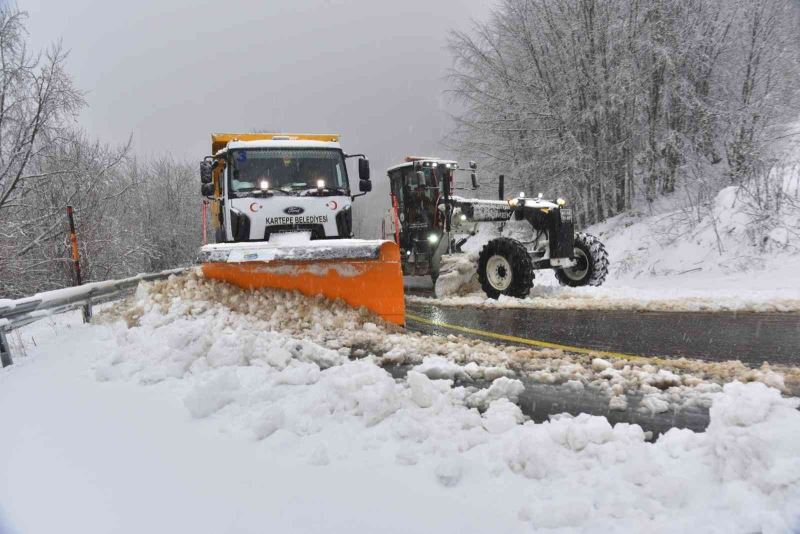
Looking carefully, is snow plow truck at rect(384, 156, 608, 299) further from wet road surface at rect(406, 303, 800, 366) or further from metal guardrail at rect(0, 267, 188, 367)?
metal guardrail at rect(0, 267, 188, 367)

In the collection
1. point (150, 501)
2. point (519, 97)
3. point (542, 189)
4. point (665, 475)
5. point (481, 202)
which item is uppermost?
point (519, 97)

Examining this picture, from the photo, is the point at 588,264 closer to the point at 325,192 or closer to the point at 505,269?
the point at 505,269

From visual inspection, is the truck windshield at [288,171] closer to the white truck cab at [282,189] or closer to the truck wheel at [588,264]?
the white truck cab at [282,189]

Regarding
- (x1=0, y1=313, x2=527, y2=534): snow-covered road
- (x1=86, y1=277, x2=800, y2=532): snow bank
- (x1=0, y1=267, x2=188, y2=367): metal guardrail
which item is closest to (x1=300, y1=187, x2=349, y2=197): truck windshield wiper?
(x1=0, y1=267, x2=188, y2=367): metal guardrail

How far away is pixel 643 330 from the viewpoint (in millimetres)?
5074

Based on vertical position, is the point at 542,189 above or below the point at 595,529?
above

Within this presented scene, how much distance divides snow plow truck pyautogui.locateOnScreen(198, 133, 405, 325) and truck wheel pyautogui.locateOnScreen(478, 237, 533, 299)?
2498mm

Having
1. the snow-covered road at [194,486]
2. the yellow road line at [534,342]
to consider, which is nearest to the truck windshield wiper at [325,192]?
the yellow road line at [534,342]

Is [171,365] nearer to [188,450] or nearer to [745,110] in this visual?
[188,450]

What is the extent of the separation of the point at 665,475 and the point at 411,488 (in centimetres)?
105

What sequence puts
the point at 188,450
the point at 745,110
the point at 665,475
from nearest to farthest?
the point at 665,475 → the point at 188,450 → the point at 745,110

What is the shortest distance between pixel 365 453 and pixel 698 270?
9.38m

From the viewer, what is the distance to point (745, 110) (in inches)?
510

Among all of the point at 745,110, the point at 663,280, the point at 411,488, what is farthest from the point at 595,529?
the point at 745,110
